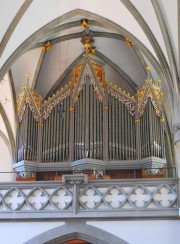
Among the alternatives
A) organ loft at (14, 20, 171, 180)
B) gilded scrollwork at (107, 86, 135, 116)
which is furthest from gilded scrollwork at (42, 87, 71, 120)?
gilded scrollwork at (107, 86, 135, 116)

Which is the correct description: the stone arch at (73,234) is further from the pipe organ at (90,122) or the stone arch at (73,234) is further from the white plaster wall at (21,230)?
the pipe organ at (90,122)

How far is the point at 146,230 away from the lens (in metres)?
9.25

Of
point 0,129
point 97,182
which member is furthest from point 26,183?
point 0,129

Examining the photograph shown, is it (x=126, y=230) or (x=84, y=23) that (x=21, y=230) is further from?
(x=84, y=23)

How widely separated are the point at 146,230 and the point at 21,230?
8.60 ft

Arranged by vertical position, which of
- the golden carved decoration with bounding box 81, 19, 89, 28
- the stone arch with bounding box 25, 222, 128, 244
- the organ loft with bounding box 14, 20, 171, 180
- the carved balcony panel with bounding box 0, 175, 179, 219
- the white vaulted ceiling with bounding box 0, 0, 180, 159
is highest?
the golden carved decoration with bounding box 81, 19, 89, 28

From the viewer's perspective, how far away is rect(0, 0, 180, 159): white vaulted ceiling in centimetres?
1064

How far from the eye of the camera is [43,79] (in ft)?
47.5

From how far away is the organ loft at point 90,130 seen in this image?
1155 centimetres

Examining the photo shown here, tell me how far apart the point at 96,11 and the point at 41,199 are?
17.5ft

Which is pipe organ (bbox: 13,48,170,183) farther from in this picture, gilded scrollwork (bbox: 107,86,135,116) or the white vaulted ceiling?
the white vaulted ceiling

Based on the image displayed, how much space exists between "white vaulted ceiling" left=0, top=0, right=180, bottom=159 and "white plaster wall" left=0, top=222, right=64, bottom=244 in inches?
143

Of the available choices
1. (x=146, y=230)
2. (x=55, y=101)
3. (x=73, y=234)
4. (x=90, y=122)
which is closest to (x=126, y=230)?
(x=146, y=230)

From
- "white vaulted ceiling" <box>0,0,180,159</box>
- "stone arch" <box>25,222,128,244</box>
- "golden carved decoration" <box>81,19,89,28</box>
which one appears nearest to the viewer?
"stone arch" <box>25,222,128,244</box>
